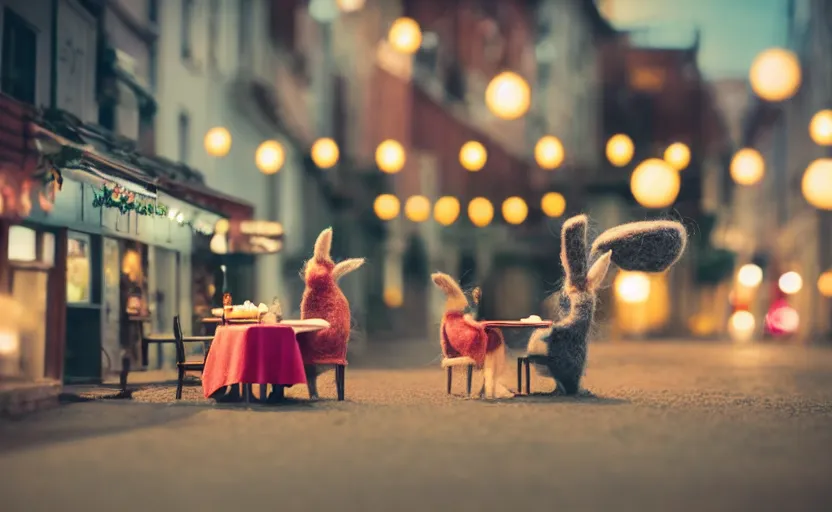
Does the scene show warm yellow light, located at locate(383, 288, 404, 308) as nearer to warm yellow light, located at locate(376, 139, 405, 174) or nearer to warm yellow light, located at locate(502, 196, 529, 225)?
warm yellow light, located at locate(502, 196, 529, 225)

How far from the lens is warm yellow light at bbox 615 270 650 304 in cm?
5256

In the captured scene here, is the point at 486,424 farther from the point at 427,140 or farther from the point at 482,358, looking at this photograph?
the point at 427,140

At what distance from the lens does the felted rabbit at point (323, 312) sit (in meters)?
17.2

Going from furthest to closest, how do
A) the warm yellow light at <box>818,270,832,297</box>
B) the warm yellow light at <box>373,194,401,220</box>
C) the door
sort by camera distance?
the warm yellow light at <box>818,270,832,297</box>, the warm yellow light at <box>373,194,401,220</box>, the door

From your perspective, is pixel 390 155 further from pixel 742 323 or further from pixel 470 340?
pixel 742 323

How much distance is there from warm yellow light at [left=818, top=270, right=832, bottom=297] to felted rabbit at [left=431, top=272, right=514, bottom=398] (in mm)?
35748

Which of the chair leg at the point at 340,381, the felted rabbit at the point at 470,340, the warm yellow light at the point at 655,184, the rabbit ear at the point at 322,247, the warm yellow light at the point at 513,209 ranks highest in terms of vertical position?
the warm yellow light at the point at 513,209

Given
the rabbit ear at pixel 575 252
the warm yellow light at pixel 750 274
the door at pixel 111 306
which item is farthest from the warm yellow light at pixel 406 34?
the warm yellow light at pixel 750 274

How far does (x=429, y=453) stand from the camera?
11.4 metres

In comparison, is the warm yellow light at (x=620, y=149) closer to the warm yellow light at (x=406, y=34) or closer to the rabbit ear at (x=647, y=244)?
the warm yellow light at (x=406, y=34)

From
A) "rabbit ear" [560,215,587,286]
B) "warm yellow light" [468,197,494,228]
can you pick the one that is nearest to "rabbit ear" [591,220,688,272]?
"rabbit ear" [560,215,587,286]

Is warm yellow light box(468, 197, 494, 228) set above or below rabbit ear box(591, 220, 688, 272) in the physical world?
above

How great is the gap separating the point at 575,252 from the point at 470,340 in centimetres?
172

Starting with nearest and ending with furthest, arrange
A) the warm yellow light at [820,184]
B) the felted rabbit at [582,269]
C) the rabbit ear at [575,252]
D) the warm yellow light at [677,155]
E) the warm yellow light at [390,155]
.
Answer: the felted rabbit at [582,269] < the rabbit ear at [575,252] < the warm yellow light at [820,184] < the warm yellow light at [390,155] < the warm yellow light at [677,155]
